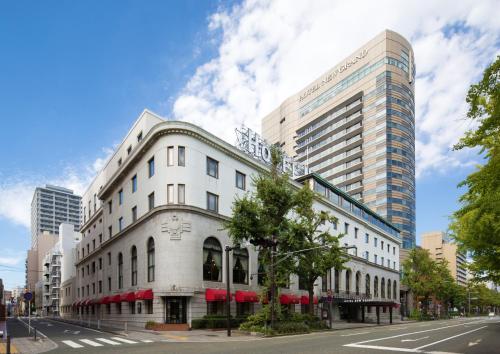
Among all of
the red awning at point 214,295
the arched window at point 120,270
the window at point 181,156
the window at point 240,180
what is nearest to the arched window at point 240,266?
the red awning at point 214,295

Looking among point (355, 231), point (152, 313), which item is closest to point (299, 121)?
point (355, 231)

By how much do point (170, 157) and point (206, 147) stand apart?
3.78m

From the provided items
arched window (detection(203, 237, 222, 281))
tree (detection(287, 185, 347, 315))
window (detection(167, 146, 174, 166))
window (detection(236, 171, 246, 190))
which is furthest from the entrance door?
window (detection(236, 171, 246, 190))

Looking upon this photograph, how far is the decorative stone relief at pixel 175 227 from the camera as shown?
35216 millimetres

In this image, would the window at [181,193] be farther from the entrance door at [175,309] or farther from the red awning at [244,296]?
the red awning at [244,296]

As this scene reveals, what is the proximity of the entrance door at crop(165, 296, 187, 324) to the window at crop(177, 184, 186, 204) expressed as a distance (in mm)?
8514

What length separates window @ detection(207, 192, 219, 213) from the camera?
128 ft

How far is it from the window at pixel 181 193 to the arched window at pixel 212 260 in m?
4.56

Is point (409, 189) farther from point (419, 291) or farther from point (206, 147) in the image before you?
point (206, 147)

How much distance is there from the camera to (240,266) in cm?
4109

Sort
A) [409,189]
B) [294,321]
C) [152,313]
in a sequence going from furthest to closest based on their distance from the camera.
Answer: [409,189] → [152,313] → [294,321]

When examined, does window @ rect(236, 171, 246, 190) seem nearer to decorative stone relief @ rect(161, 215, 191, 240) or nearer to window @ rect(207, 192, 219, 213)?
window @ rect(207, 192, 219, 213)

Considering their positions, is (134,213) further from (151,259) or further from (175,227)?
(175,227)

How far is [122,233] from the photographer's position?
4619cm
